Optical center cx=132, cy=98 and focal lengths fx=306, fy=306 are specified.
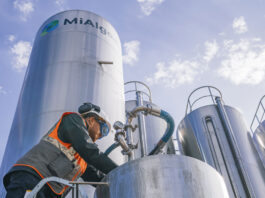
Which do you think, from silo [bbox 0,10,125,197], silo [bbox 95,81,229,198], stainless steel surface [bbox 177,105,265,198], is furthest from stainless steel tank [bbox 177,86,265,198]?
silo [bbox 95,81,229,198]

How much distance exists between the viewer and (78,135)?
2.75 m

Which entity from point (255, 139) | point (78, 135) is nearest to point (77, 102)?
point (78, 135)

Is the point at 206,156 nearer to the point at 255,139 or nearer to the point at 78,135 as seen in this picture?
the point at 255,139

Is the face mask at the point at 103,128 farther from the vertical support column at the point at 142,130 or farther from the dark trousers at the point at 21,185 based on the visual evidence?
the dark trousers at the point at 21,185

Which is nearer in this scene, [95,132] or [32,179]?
[32,179]

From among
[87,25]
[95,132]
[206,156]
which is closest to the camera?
[95,132]

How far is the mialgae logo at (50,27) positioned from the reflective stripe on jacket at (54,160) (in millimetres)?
3457

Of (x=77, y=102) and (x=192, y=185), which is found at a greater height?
(x=77, y=102)

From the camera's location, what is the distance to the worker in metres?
2.44

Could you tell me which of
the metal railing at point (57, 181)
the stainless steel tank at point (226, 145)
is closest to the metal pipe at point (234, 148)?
the stainless steel tank at point (226, 145)

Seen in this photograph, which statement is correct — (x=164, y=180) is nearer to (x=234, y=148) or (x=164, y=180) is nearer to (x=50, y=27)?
(x=234, y=148)

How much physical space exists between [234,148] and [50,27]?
4.40m

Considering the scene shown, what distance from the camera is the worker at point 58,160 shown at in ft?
7.99

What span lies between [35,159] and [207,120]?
196 inches
